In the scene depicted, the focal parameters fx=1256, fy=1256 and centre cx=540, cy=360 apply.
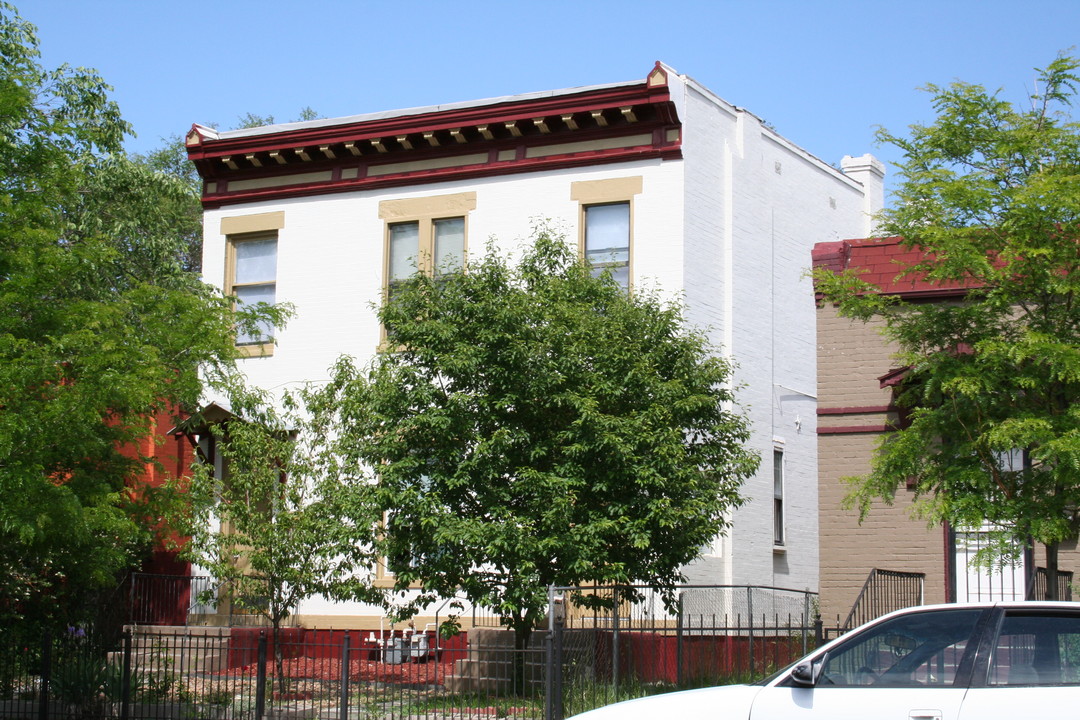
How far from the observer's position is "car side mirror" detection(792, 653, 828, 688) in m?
8.37

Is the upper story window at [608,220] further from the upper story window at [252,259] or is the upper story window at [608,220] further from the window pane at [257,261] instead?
the window pane at [257,261]

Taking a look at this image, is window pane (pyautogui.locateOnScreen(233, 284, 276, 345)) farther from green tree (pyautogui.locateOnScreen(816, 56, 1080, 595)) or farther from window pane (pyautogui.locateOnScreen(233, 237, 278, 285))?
green tree (pyautogui.locateOnScreen(816, 56, 1080, 595))

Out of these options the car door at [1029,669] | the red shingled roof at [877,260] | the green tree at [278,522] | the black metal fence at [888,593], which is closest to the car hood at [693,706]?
the car door at [1029,669]

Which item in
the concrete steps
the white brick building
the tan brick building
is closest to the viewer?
the concrete steps

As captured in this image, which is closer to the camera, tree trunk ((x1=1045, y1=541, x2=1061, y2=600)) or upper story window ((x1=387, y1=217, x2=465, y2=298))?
tree trunk ((x1=1045, y1=541, x2=1061, y2=600))

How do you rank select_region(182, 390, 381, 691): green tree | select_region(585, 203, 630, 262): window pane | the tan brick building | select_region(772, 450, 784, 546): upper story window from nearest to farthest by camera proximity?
select_region(182, 390, 381, 691): green tree, the tan brick building, select_region(585, 203, 630, 262): window pane, select_region(772, 450, 784, 546): upper story window

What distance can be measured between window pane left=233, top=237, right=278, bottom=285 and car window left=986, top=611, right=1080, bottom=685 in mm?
18393

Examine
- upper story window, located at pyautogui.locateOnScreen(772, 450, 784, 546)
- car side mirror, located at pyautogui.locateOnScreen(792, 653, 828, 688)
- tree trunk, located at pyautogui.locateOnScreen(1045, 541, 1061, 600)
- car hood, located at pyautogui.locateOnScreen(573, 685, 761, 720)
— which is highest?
upper story window, located at pyautogui.locateOnScreen(772, 450, 784, 546)

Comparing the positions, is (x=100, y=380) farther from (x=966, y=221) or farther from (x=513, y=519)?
(x=966, y=221)

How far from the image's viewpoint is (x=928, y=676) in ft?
27.1

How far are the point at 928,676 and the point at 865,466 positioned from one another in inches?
428

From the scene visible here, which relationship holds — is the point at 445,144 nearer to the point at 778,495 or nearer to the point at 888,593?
the point at 778,495

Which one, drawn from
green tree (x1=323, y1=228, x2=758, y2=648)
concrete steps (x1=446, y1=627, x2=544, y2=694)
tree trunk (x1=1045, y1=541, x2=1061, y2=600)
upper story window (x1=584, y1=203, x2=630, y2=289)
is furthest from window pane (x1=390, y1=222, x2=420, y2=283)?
tree trunk (x1=1045, y1=541, x2=1061, y2=600)

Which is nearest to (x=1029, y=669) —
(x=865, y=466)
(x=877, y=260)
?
(x=865, y=466)
